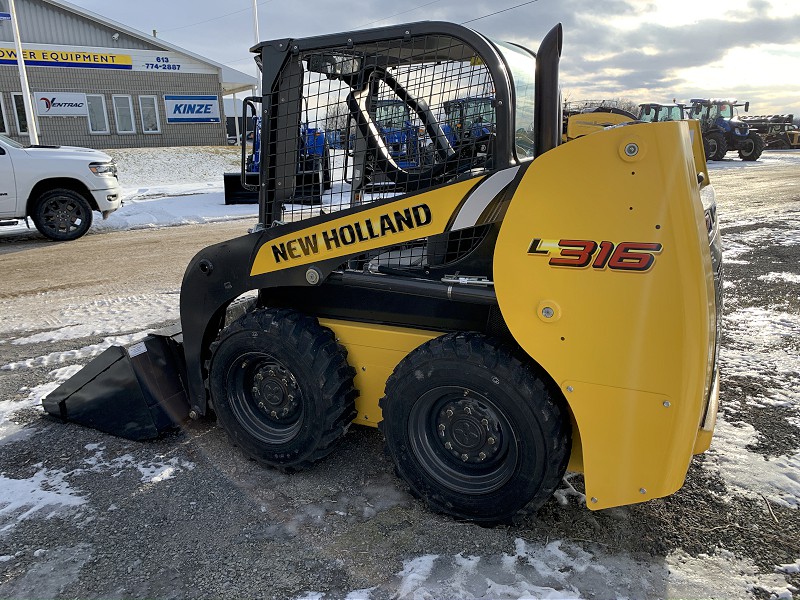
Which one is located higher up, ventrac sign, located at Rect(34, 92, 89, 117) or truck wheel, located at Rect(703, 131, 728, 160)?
ventrac sign, located at Rect(34, 92, 89, 117)

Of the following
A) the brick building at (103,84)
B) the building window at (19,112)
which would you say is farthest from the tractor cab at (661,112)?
the building window at (19,112)

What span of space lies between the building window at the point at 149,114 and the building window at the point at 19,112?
14.1 ft

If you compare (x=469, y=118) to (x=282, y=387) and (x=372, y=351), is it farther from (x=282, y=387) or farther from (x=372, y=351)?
(x=282, y=387)

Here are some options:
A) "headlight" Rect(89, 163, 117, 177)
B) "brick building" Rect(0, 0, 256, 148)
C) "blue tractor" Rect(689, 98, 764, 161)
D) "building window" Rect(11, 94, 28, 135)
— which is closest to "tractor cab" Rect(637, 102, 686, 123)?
"blue tractor" Rect(689, 98, 764, 161)

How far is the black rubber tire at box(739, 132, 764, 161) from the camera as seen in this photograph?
25.0 m

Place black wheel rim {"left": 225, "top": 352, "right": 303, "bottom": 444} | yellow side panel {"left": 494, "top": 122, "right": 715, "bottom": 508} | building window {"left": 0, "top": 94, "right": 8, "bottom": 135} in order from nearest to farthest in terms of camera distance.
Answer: yellow side panel {"left": 494, "top": 122, "right": 715, "bottom": 508} → black wheel rim {"left": 225, "top": 352, "right": 303, "bottom": 444} → building window {"left": 0, "top": 94, "right": 8, "bottom": 135}

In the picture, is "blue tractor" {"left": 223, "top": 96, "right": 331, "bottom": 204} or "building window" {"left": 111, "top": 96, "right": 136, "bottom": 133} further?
"building window" {"left": 111, "top": 96, "right": 136, "bottom": 133}

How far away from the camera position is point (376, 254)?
9.32ft

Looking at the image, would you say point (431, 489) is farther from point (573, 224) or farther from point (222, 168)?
point (222, 168)

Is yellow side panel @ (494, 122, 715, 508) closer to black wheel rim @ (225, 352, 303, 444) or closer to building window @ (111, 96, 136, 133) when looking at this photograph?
black wheel rim @ (225, 352, 303, 444)

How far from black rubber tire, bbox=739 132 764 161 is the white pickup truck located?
82.4 ft

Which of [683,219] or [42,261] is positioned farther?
[42,261]

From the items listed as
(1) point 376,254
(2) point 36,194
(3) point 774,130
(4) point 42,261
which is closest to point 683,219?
(1) point 376,254

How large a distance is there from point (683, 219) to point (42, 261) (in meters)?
8.88
